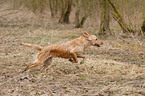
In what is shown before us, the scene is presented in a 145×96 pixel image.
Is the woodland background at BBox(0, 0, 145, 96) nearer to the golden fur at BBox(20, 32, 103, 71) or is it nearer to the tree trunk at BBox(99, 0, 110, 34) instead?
the golden fur at BBox(20, 32, 103, 71)

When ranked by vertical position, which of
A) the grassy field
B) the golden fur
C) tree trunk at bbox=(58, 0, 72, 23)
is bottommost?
the grassy field

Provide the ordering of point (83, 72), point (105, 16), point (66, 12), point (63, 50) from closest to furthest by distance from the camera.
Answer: point (63, 50)
point (83, 72)
point (105, 16)
point (66, 12)

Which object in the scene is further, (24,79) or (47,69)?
(47,69)

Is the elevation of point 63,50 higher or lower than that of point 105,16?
lower

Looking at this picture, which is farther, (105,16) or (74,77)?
(105,16)

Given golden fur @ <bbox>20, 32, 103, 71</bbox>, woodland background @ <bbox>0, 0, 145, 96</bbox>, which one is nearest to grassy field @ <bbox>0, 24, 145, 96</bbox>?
woodland background @ <bbox>0, 0, 145, 96</bbox>

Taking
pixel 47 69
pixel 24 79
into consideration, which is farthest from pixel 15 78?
pixel 47 69

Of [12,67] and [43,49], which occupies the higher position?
[43,49]

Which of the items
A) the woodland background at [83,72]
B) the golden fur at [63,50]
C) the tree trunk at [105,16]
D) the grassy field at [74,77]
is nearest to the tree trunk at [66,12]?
the tree trunk at [105,16]

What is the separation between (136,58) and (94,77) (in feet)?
8.95

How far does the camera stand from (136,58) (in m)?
7.09

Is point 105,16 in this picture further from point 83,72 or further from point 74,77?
point 74,77

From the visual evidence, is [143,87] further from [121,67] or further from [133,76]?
[121,67]

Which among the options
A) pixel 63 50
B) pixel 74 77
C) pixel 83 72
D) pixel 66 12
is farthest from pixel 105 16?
pixel 66 12
